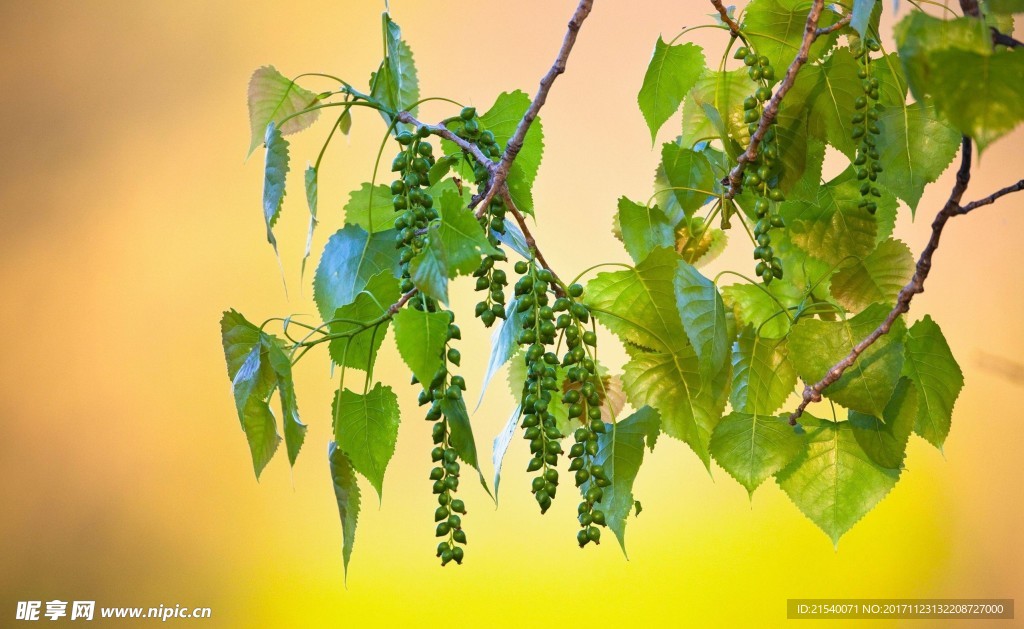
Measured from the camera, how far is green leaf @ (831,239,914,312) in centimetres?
47

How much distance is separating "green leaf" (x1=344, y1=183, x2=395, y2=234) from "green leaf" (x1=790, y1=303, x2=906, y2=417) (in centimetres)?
21

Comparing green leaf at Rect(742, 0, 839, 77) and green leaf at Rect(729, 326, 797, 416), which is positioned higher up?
green leaf at Rect(742, 0, 839, 77)

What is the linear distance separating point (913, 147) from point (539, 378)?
8.6 inches

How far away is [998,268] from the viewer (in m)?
1.65

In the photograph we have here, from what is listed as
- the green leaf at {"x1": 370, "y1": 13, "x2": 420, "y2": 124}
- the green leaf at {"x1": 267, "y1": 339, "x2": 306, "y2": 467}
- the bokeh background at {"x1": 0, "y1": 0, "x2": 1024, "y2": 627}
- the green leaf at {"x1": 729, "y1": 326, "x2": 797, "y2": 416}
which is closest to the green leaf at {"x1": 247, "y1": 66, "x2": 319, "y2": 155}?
the green leaf at {"x1": 370, "y1": 13, "x2": 420, "y2": 124}

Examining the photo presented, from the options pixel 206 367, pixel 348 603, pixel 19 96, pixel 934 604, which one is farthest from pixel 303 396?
pixel 934 604

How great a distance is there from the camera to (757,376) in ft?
1.51

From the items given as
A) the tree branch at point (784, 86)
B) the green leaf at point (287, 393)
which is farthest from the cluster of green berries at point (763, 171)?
the green leaf at point (287, 393)

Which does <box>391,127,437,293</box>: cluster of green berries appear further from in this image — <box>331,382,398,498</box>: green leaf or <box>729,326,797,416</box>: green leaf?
<box>729,326,797,416</box>: green leaf

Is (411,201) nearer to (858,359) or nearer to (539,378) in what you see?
(539,378)

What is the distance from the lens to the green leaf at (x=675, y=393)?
455 millimetres

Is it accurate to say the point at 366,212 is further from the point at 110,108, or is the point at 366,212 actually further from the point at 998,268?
the point at 998,268

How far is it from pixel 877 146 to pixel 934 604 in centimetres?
135

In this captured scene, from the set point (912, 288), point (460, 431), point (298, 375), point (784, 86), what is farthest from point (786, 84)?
point (298, 375)
